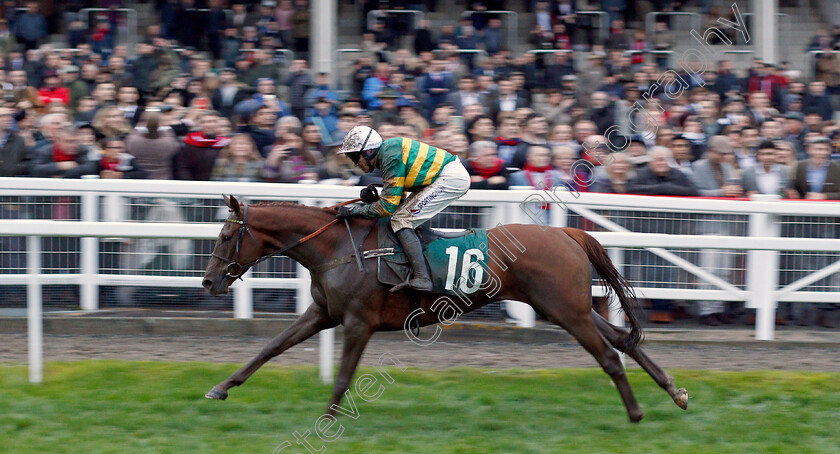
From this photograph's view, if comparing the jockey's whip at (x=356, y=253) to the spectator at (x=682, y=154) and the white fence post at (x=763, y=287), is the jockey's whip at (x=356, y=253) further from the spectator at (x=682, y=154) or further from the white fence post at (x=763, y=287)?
the spectator at (x=682, y=154)

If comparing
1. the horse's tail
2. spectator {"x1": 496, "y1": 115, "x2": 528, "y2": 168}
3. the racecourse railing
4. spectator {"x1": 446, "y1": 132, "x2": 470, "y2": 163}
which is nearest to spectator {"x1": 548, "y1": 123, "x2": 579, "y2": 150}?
spectator {"x1": 496, "y1": 115, "x2": 528, "y2": 168}

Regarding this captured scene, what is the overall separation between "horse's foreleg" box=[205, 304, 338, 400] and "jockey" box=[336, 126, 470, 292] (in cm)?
48

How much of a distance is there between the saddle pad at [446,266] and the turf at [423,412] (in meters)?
0.72

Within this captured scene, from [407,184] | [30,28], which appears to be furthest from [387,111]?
[30,28]

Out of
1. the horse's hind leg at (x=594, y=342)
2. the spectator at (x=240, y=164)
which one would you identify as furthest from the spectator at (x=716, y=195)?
the spectator at (x=240, y=164)

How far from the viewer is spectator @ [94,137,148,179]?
7.72 meters

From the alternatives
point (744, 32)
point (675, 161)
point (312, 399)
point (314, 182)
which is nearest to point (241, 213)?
point (312, 399)

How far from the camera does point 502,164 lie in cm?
759

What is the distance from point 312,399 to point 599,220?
270cm

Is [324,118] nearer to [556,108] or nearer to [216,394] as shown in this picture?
[556,108]

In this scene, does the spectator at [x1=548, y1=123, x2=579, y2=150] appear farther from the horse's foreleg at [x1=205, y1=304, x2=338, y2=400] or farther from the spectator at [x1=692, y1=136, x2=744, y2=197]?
the horse's foreleg at [x1=205, y1=304, x2=338, y2=400]

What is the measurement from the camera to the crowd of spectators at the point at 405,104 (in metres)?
7.75

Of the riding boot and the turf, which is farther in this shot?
the riding boot

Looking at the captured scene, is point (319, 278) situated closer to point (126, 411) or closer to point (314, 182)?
point (126, 411)
